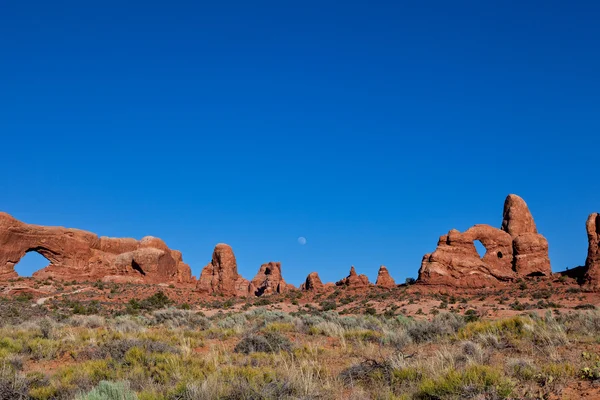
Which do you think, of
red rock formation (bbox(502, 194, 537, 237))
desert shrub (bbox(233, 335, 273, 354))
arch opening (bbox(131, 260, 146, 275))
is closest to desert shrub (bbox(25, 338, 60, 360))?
desert shrub (bbox(233, 335, 273, 354))

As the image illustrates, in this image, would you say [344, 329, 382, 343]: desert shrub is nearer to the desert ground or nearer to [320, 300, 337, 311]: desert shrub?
the desert ground

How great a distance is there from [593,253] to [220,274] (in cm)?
3987

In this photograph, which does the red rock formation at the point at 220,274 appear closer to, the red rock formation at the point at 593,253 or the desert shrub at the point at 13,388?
the red rock formation at the point at 593,253

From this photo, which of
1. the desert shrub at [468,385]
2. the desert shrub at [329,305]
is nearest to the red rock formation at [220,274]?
the desert shrub at [329,305]

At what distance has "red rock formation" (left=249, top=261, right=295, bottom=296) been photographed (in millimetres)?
64469

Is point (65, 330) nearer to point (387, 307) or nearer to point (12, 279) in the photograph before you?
point (387, 307)

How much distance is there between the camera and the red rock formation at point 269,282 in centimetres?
6447

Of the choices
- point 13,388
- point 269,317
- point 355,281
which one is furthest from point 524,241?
point 13,388

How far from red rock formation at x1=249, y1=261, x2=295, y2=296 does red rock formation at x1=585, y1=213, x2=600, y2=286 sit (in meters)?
38.4

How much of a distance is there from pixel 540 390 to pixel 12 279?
187 ft

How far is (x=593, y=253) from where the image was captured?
3850cm

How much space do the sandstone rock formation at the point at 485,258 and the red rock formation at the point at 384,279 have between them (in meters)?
5.33

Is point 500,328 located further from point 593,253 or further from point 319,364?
point 593,253

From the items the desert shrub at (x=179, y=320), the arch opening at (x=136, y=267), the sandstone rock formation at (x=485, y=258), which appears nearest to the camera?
the desert shrub at (x=179, y=320)
